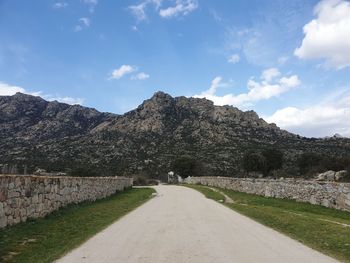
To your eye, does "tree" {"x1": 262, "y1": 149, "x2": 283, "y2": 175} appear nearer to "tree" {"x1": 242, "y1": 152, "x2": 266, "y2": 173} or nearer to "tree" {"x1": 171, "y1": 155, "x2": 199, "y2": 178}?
"tree" {"x1": 242, "y1": 152, "x2": 266, "y2": 173}

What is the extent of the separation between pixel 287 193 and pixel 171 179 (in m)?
60.4

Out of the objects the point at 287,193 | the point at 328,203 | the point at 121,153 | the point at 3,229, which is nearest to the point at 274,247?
the point at 3,229

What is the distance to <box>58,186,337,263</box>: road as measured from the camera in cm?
955

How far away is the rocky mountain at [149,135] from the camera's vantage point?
95125mm

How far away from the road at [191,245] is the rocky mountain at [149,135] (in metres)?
69.7

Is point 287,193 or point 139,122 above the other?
point 139,122

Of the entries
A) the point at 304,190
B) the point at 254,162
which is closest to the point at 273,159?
the point at 254,162

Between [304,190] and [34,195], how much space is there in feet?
56.6

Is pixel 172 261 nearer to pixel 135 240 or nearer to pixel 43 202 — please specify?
pixel 135 240

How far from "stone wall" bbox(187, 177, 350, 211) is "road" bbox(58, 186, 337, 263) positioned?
7.85 meters

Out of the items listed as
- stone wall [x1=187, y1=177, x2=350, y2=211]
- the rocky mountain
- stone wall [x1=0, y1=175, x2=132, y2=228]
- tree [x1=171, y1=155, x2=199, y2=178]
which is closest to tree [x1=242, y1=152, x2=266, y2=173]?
the rocky mountain

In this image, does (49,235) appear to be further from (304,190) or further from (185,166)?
(185,166)

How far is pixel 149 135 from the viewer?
360ft

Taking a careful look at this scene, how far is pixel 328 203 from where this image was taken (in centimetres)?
2386
